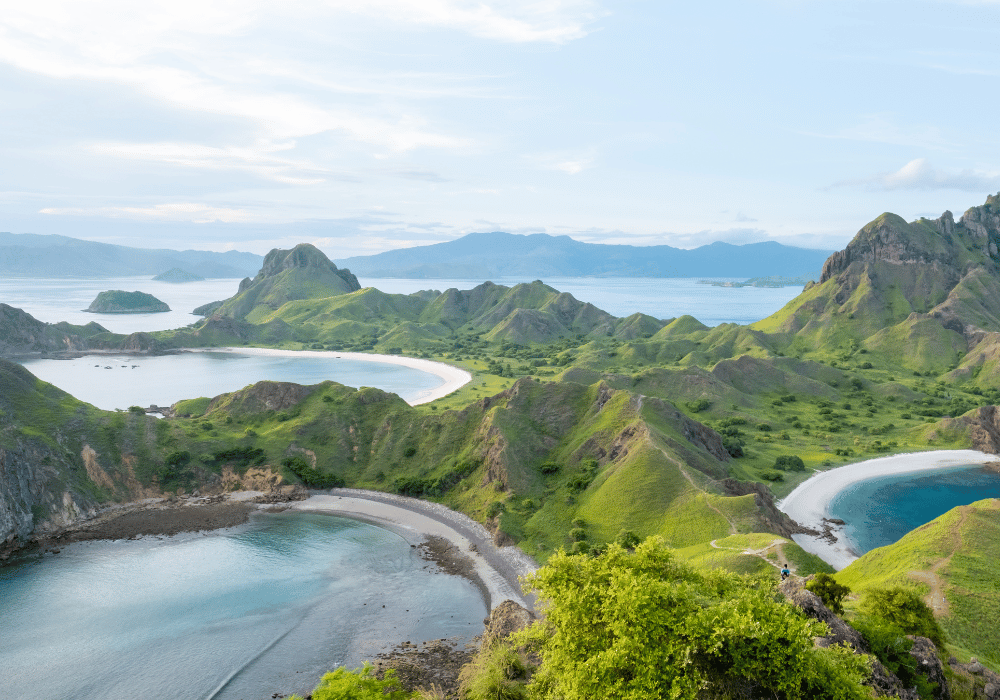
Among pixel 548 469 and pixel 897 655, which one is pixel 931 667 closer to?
pixel 897 655

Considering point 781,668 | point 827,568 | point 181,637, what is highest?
point 781,668

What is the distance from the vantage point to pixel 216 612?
261ft

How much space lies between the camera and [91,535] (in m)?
102

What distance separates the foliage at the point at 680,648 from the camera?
33.9 m

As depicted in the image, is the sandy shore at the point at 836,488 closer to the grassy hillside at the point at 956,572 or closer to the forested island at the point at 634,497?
the forested island at the point at 634,497

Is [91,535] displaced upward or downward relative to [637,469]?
downward

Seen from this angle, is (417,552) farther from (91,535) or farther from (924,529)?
(924,529)

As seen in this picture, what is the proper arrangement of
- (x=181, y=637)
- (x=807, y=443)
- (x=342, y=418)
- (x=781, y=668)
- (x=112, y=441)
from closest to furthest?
(x=781, y=668)
(x=181, y=637)
(x=112, y=441)
(x=342, y=418)
(x=807, y=443)

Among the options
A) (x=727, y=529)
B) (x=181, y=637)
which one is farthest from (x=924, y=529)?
(x=181, y=637)

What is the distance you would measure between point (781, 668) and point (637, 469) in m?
68.3

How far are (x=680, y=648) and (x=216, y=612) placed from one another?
6912 centimetres

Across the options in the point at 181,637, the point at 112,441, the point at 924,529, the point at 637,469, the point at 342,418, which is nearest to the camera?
the point at 181,637

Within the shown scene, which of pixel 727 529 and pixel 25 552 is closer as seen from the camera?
pixel 727 529

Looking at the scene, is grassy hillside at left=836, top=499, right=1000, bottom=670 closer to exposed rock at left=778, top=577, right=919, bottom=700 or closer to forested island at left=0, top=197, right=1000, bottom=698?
forested island at left=0, top=197, right=1000, bottom=698
